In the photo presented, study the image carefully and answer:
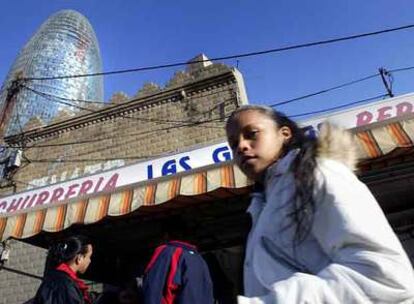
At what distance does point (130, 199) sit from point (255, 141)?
3.25m

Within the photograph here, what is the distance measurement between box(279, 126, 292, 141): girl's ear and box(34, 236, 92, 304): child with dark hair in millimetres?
2389

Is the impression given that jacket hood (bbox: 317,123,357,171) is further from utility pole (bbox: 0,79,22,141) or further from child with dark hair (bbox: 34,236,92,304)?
utility pole (bbox: 0,79,22,141)

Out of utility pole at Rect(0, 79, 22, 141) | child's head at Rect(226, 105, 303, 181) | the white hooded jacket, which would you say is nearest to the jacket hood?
the white hooded jacket

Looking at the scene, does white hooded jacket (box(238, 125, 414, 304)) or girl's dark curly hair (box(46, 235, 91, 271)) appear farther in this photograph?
girl's dark curly hair (box(46, 235, 91, 271))

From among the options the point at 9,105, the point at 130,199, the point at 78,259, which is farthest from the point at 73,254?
the point at 9,105

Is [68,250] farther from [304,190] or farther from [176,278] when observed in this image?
[304,190]

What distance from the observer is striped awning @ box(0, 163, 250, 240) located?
402 cm

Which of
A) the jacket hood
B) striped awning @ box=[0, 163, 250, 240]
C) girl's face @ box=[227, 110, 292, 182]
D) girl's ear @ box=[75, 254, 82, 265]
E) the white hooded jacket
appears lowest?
the white hooded jacket

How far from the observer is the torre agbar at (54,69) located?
12.5 meters

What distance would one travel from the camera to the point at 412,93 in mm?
4625

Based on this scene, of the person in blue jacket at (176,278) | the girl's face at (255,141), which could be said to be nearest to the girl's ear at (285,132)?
the girl's face at (255,141)

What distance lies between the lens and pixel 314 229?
0.90 meters

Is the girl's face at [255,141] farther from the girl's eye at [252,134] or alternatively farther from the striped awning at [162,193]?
the striped awning at [162,193]

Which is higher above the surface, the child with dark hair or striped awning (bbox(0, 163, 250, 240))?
striped awning (bbox(0, 163, 250, 240))
